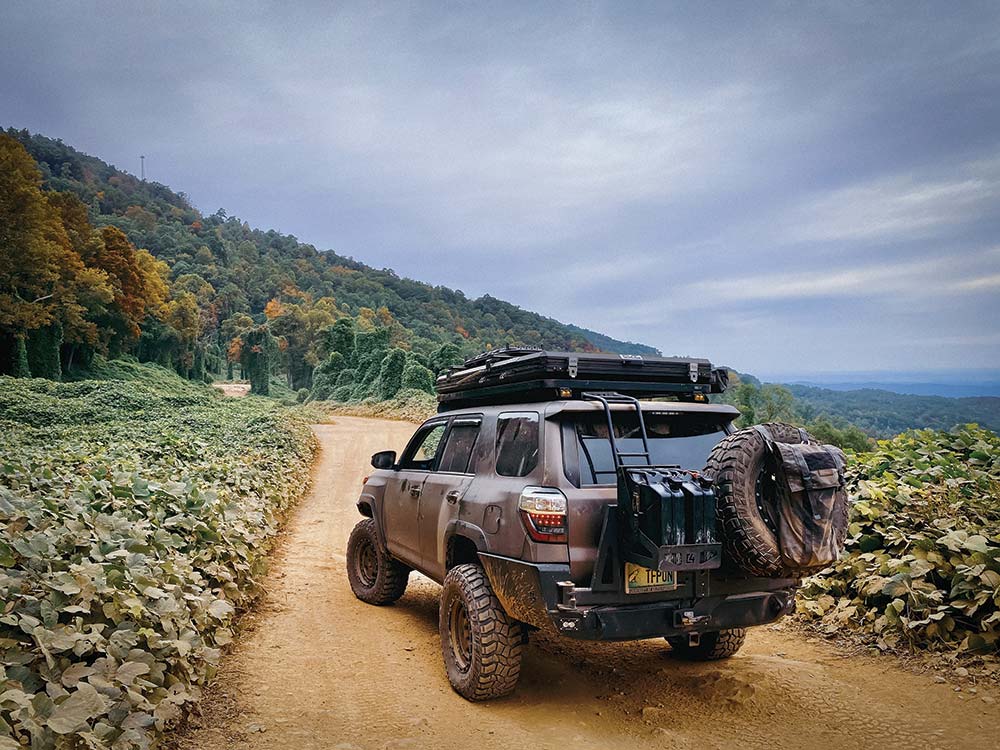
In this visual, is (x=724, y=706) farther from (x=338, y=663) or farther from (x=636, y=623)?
(x=338, y=663)

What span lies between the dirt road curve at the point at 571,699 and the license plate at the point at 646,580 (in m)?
0.86

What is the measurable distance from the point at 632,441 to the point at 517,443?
0.76 meters

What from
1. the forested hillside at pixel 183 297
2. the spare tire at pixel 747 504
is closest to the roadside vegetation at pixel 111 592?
the spare tire at pixel 747 504

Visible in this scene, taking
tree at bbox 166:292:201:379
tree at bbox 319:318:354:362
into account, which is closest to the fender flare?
tree at bbox 166:292:201:379

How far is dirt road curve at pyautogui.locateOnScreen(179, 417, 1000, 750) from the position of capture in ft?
13.0

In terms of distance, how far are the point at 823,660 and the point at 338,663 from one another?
3.72 meters

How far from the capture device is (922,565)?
18.2ft

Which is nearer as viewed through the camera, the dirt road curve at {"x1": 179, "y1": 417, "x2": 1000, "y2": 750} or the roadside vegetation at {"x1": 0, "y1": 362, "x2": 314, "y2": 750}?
the roadside vegetation at {"x1": 0, "y1": 362, "x2": 314, "y2": 750}

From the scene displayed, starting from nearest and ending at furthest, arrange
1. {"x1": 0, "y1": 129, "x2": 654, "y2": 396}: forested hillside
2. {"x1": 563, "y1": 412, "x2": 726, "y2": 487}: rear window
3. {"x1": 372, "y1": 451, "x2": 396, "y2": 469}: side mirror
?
{"x1": 563, "y1": 412, "x2": 726, "y2": 487}: rear window, {"x1": 372, "y1": 451, "x2": 396, "y2": 469}: side mirror, {"x1": 0, "y1": 129, "x2": 654, "y2": 396}: forested hillside

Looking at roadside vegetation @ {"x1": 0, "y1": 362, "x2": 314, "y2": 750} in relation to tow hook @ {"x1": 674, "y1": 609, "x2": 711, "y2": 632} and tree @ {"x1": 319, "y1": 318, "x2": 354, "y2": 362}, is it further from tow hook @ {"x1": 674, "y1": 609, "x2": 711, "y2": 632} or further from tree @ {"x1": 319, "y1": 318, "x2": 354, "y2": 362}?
tree @ {"x1": 319, "y1": 318, "x2": 354, "y2": 362}

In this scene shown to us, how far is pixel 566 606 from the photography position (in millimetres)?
3816

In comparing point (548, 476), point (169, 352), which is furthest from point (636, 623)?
point (169, 352)

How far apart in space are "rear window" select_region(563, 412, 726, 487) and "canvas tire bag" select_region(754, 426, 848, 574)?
0.69 meters

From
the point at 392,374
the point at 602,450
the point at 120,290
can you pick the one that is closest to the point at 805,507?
the point at 602,450
